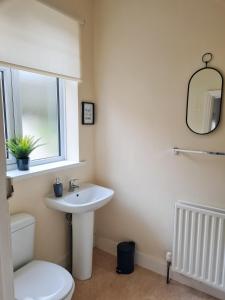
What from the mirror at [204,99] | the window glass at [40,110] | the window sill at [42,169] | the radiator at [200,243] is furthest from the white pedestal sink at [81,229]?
the mirror at [204,99]

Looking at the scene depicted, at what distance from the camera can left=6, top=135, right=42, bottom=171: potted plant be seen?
179cm

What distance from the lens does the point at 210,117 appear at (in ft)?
5.74

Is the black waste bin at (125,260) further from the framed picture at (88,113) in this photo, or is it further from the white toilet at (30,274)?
the framed picture at (88,113)

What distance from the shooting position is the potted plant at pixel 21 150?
5.89 feet

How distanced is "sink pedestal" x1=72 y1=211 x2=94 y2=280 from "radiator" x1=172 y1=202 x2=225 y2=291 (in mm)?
724

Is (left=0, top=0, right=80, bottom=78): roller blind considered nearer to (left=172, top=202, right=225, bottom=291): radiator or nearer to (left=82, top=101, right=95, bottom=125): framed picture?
(left=82, top=101, right=95, bottom=125): framed picture

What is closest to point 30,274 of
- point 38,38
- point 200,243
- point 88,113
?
point 200,243

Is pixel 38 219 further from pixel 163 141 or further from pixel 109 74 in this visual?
pixel 109 74

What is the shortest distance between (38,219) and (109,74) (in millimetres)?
1459

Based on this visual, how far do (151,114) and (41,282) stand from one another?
1505mm

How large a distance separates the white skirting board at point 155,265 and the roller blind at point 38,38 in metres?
1.75

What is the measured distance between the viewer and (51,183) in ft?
6.53

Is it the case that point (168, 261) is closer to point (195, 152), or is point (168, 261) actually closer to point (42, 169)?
point (195, 152)

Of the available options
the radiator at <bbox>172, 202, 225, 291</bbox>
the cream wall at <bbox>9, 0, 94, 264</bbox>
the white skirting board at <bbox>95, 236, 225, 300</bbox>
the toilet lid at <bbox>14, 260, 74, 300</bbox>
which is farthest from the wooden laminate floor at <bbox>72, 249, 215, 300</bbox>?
the toilet lid at <bbox>14, 260, 74, 300</bbox>
